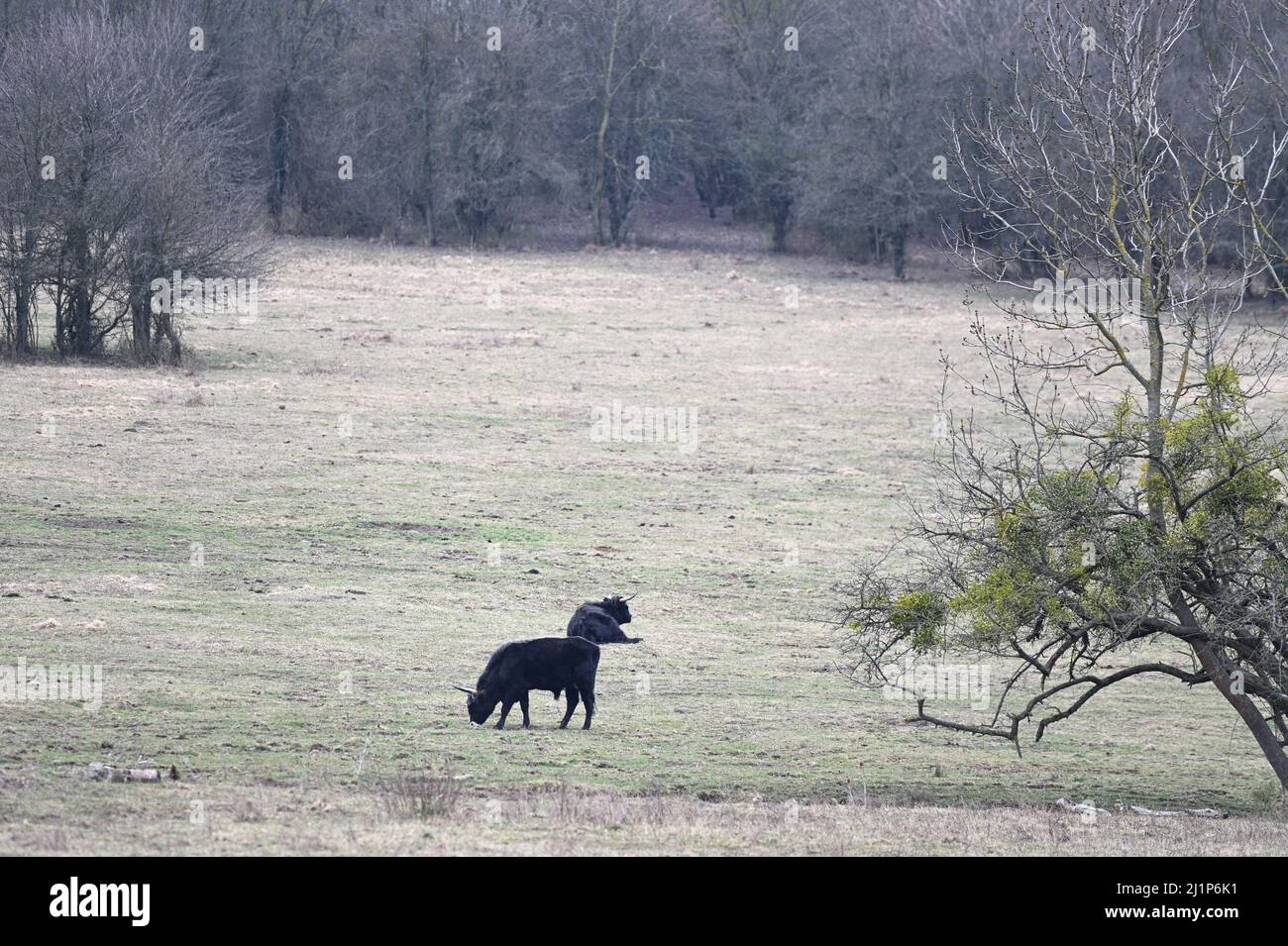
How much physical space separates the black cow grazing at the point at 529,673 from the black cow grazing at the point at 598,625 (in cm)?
319

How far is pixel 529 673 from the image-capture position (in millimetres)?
14570

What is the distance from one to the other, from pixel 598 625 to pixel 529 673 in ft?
12.0

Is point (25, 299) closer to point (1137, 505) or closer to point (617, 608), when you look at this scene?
point (617, 608)

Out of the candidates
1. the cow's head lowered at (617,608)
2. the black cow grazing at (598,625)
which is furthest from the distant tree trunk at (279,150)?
the black cow grazing at (598,625)

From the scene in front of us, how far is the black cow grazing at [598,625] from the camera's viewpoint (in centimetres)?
1814

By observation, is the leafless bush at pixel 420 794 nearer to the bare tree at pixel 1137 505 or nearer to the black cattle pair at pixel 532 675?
the black cattle pair at pixel 532 675

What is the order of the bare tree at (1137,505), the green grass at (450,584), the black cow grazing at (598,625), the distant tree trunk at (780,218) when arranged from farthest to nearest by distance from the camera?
the distant tree trunk at (780,218), the black cow grazing at (598,625), the bare tree at (1137,505), the green grass at (450,584)

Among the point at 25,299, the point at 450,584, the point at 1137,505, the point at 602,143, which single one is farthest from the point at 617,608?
the point at 602,143

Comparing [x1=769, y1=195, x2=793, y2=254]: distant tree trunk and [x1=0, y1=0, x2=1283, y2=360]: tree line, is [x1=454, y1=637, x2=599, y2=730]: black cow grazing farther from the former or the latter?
[x1=769, y1=195, x2=793, y2=254]: distant tree trunk

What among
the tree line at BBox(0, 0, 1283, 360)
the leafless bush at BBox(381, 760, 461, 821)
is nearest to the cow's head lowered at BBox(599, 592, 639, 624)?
the leafless bush at BBox(381, 760, 461, 821)

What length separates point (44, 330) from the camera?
38.5 m

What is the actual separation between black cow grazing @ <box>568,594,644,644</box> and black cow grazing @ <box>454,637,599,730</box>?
3.19m

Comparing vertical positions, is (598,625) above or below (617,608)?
below
